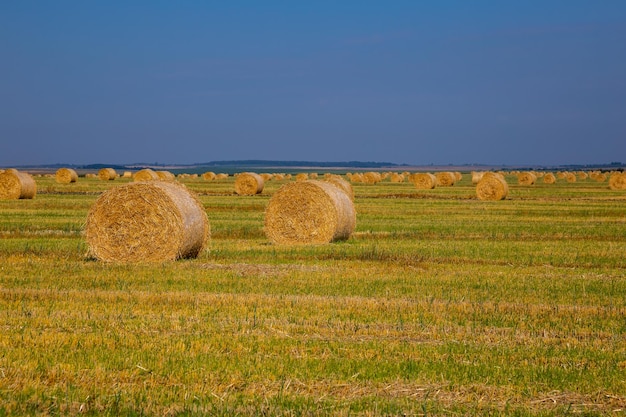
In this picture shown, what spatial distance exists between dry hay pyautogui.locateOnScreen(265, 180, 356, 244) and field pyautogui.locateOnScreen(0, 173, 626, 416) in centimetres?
188

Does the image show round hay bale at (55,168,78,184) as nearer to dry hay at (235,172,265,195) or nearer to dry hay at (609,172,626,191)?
dry hay at (235,172,265,195)

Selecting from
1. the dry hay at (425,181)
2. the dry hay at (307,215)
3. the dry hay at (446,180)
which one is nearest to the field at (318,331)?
the dry hay at (307,215)

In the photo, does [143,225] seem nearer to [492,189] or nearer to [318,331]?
[318,331]

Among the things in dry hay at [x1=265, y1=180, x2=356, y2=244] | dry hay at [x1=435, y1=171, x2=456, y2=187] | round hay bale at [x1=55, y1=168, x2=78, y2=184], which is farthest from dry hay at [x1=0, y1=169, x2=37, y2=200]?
dry hay at [x1=435, y1=171, x2=456, y2=187]

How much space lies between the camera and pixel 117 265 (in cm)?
2067

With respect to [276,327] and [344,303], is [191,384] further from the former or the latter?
[344,303]

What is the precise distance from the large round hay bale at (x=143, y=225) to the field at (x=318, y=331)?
0.61m

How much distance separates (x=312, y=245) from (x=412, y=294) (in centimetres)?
1004

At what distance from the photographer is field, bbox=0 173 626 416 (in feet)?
28.9

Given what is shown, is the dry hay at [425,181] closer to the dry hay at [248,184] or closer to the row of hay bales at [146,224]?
the dry hay at [248,184]

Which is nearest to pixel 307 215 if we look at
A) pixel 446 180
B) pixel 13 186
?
pixel 13 186

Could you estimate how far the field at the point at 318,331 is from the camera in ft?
28.9

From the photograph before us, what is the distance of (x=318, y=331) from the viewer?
12.0 metres

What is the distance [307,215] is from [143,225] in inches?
245
